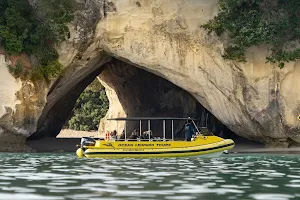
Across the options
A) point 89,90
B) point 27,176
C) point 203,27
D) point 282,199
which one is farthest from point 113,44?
point 89,90

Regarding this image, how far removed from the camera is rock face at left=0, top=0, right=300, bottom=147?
28266 millimetres

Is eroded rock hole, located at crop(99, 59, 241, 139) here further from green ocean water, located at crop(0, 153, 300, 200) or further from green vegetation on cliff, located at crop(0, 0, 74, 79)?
green ocean water, located at crop(0, 153, 300, 200)

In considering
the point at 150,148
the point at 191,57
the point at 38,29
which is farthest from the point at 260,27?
the point at 38,29

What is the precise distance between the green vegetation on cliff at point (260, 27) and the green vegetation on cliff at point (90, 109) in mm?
26828

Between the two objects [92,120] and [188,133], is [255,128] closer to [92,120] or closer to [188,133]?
[188,133]

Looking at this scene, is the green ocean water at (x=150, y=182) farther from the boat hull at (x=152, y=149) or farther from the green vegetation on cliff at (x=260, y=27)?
the green vegetation on cliff at (x=260, y=27)

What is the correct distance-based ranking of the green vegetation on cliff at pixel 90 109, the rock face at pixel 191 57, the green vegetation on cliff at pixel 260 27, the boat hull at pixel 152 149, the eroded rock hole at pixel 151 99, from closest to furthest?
the boat hull at pixel 152 149 < the green vegetation on cliff at pixel 260 27 < the rock face at pixel 191 57 < the eroded rock hole at pixel 151 99 < the green vegetation on cliff at pixel 90 109

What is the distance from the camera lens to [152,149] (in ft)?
74.3

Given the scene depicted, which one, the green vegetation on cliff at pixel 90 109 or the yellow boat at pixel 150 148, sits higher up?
the green vegetation on cliff at pixel 90 109

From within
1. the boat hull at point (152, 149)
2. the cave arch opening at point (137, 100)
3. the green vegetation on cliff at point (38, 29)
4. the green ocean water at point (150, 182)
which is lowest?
the green ocean water at point (150, 182)

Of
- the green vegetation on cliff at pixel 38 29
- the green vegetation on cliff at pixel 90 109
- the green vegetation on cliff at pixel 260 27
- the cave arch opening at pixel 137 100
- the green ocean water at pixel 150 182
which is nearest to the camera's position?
the green ocean water at pixel 150 182

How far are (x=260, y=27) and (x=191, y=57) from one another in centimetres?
336

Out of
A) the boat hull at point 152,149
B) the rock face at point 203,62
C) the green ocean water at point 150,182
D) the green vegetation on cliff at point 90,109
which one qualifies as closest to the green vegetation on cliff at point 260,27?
the rock face at point 203,62

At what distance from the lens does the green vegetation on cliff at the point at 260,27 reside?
27359 millimetres
